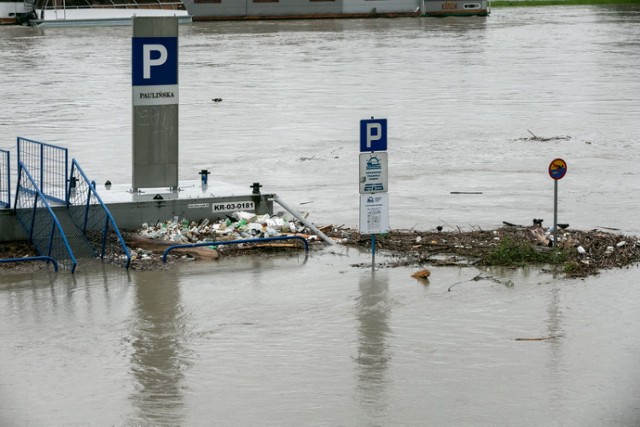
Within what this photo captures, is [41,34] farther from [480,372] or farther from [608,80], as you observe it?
[480,372]

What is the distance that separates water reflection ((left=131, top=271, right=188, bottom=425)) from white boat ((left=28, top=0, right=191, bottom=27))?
61.6 m

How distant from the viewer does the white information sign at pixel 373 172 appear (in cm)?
1441

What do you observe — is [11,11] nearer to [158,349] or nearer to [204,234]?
[204,234]

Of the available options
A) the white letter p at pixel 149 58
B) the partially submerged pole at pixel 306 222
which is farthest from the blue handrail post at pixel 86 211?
the partially submerged pole at pixel 306 222

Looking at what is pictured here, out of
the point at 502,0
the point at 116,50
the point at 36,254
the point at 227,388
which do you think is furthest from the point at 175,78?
the point at 502,0

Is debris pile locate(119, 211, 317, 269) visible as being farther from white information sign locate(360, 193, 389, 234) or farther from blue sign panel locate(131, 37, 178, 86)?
blue sign panel locate(131, 37, 178, 86)

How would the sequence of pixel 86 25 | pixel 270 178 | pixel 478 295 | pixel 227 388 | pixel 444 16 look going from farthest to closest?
pixel 444 16 → pixel 86 25 → pixel 270 178 → pixel 478 295 → pixel 227 388

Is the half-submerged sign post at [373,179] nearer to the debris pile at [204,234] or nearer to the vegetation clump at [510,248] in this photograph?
the vegetation clump at [510,248]

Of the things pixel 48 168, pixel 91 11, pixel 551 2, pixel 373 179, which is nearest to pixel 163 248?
pixel 373 179

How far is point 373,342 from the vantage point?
11.6 metres

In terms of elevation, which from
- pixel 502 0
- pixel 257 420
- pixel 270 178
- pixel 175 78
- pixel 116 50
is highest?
pixel 502 0

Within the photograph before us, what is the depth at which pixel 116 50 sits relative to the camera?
53625 millimetres

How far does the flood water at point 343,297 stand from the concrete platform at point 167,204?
1.27 meters

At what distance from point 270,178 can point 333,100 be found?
13.0m
